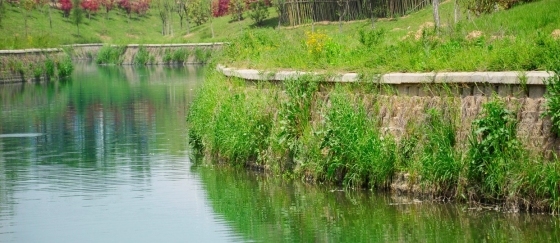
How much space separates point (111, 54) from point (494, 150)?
214 ft

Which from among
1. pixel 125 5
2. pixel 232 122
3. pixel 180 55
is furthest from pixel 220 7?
pixel 232 122

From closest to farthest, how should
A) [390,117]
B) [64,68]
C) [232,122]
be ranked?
1. [390,117]
2. [232,122]
3. [64,68]

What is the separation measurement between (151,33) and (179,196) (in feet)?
266

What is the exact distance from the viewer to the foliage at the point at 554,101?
13.6 m

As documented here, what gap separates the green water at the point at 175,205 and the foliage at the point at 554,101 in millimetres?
1194

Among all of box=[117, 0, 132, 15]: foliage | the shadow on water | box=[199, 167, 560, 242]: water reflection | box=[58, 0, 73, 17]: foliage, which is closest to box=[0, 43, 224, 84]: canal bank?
the shadow on water

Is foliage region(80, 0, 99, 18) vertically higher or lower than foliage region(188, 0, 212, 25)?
higher

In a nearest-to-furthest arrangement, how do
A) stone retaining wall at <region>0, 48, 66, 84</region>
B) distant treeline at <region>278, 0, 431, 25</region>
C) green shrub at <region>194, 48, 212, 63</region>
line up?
distant treeline at <region>278, 0, 431, 25</region> < stone retaining wall at <region>0, 48, 66, 84</region> < green shrub at <region>194, 48, 212, 63</region>

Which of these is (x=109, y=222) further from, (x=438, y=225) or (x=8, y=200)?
(x=438, y=225)

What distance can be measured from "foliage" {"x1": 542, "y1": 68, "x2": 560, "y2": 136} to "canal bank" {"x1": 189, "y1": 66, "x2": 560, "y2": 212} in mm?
143

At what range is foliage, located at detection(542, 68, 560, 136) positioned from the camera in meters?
13.6

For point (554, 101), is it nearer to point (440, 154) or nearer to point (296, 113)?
point (440, 154)

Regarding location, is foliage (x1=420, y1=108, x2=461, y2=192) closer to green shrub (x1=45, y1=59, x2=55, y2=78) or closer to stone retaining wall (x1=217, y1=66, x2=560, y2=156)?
stone retaining wall (x1=217, y1=66, x2=560, y2=156)

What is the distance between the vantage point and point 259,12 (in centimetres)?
6925
